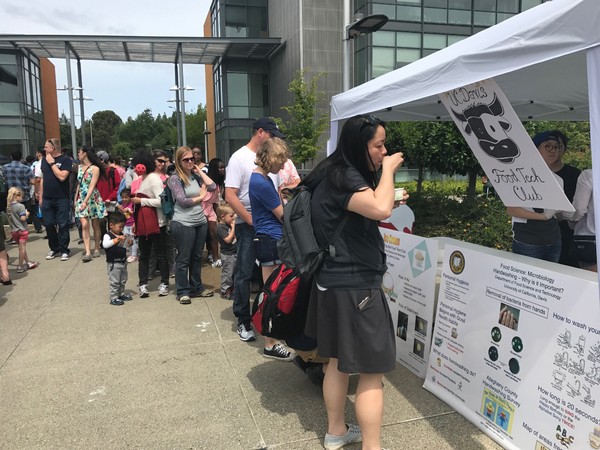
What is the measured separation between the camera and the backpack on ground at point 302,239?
2379mm

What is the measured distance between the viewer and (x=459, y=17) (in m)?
23.8

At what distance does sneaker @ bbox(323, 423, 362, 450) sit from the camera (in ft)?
8.65

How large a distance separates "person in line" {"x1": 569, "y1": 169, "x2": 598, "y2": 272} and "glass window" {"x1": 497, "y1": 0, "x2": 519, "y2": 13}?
24916 mm

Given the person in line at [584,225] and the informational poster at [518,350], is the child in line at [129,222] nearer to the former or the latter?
the informational poster at [518,350]

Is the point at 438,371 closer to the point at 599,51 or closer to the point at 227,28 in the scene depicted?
the point at 599,51

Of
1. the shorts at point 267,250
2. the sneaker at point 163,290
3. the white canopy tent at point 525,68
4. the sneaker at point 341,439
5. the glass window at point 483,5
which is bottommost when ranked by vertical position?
the sneaker at point 341,439

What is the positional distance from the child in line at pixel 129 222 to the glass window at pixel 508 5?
2402 centimetres

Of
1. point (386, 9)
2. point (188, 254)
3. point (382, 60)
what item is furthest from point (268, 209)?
point (386, 9)

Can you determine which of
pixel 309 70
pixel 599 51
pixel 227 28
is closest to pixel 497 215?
pixel 599 51

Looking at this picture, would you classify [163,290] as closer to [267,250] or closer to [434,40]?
[267,250]

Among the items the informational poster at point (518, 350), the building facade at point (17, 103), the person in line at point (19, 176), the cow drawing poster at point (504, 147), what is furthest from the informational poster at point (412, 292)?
the building facade at point (17, 103)

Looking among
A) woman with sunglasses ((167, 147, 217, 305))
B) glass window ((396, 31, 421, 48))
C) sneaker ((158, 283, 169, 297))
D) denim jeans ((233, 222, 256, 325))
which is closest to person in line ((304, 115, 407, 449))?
denim jeans ((233, 222, 256, 325))

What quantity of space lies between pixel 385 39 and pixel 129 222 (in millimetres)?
19475

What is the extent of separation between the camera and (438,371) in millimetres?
3268
